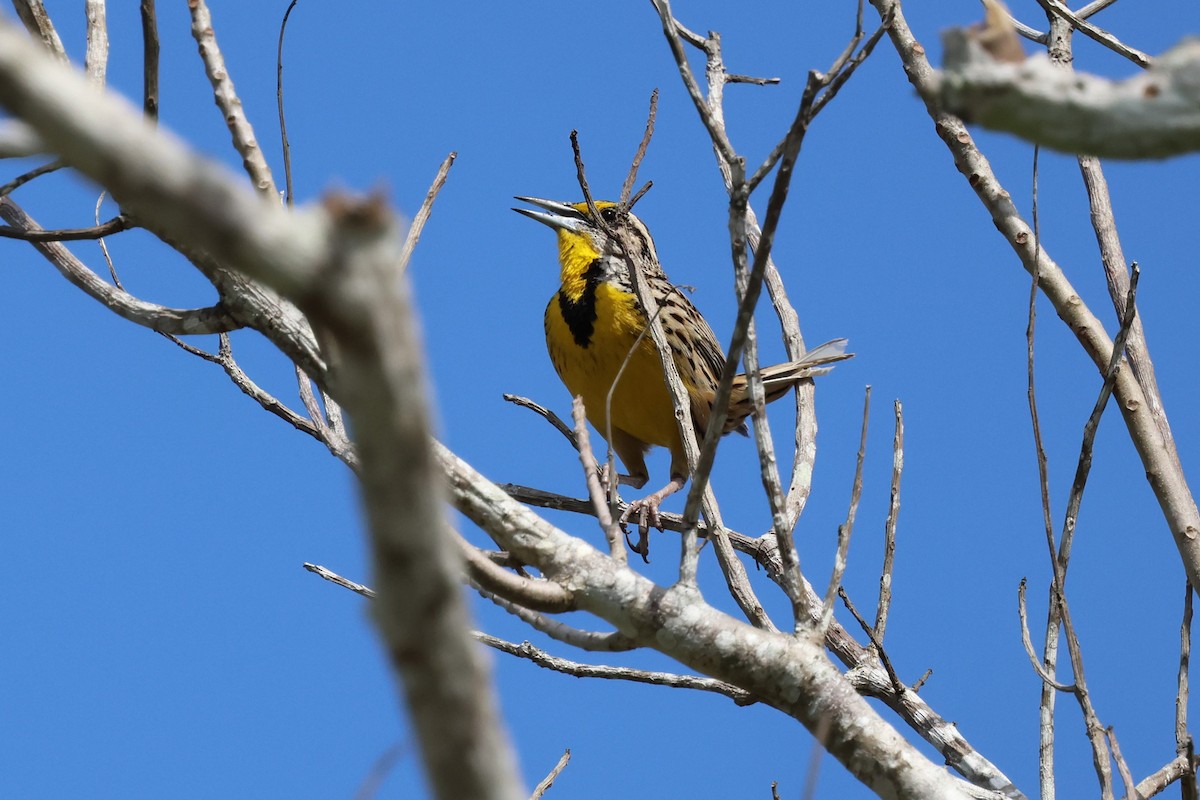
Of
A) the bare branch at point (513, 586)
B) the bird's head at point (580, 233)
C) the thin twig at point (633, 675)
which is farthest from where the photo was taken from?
the bird's head at point (580, 233)

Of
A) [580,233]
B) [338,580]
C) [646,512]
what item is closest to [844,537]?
[338,580]

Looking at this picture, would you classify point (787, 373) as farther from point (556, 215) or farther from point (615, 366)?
point (556, 215)

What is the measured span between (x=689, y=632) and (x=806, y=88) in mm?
943

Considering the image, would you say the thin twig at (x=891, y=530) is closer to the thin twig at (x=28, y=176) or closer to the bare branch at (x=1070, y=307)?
the bare branch at (x=1070, y=307)

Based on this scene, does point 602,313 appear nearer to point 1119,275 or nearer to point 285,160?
point 1119,275

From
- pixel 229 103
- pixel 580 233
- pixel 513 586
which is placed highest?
pixel 580 233

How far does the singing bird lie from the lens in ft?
16.8

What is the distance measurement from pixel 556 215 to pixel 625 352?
101 centimetres

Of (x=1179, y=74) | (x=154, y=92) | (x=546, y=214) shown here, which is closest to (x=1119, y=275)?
(x=1179, y=74)

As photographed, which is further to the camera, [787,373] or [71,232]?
[787,373]

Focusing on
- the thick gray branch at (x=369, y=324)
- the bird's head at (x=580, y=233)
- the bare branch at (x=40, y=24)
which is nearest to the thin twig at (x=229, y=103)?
the bare branch at (x=40, y=24)

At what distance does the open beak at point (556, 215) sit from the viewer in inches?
224

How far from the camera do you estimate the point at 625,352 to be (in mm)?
5098

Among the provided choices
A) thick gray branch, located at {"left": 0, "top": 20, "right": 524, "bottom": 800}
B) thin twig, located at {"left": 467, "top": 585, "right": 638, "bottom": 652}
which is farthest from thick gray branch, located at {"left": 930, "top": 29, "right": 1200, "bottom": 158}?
thin twig, located at {"left": 467, "top": 585, "right": 638, "bottom": 652}
